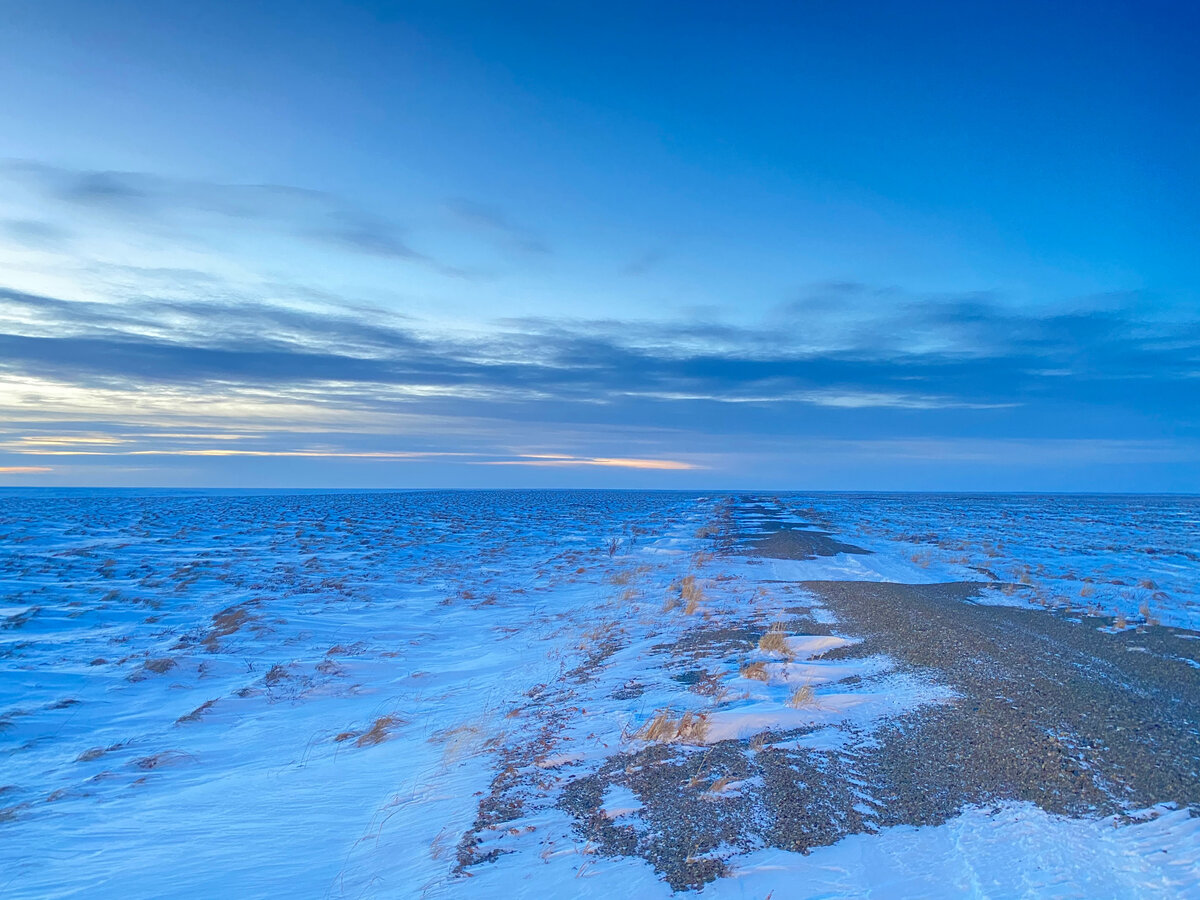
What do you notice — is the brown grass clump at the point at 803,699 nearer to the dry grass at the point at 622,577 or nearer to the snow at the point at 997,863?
the snow at the point at 997,863

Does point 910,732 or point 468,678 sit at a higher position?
point 910,732

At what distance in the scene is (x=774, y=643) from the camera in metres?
12.7

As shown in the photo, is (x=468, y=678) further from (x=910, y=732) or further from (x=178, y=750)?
(x=910, y=732)

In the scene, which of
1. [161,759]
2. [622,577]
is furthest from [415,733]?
[622,577]

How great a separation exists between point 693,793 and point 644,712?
2744 mm

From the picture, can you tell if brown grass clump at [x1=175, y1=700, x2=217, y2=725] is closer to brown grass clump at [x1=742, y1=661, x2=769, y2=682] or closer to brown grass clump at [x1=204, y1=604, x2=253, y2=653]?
brown grass clump at [x1=204, y1=604, x2=253, y2=653]

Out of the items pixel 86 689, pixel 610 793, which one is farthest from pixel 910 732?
pixel 86 689

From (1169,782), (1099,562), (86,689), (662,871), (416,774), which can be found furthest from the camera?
(1099,562)

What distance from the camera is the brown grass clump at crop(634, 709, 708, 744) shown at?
839 cm

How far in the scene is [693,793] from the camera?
6.90 metres

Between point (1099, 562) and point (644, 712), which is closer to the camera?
point (644, 712)

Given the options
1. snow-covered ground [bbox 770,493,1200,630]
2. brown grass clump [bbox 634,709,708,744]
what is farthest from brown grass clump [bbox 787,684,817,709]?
snow-covered ground [bbox 770,493,1200,630]

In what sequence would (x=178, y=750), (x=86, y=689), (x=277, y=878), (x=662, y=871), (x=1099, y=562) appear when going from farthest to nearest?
(x=1099, y=562), (x=86, y=689), (x=178, y=750), (x=277, y=878), (x=662, y=871)

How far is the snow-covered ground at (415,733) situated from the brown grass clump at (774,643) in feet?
0.27
